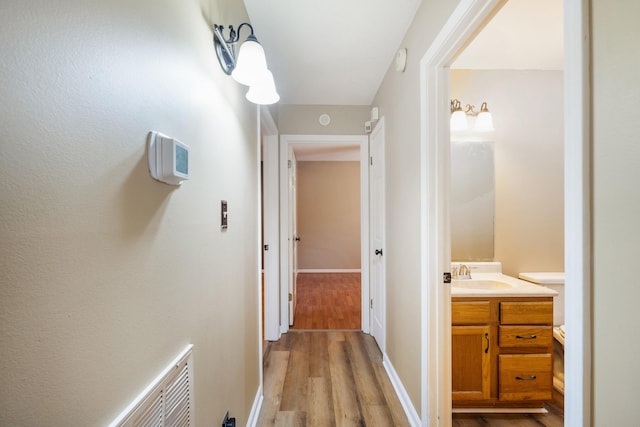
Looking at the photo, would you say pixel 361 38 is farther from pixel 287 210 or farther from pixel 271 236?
pixel 271 236

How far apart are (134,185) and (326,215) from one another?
5.25 meters

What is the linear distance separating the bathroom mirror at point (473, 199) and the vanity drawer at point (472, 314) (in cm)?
58

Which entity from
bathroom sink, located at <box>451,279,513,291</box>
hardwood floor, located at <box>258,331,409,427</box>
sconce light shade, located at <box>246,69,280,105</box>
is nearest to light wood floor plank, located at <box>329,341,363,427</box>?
hardwood floor, located at <box>258,331,409,427</box>

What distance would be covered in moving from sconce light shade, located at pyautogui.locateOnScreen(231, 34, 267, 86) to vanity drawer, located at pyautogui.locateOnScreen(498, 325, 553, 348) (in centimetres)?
202

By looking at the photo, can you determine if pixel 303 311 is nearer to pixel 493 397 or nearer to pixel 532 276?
pixel 493 397

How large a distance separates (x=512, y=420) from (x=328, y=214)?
4400 millimetres

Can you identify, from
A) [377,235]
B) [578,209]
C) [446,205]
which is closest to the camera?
[578,209]

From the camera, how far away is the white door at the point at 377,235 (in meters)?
2.53

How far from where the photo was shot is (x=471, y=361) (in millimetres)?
1738

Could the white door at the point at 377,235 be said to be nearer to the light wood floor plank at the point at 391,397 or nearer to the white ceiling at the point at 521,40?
the light wood floor plank at the point at 391,397

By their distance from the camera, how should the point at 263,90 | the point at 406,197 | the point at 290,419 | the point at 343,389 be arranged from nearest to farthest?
the point at 263,90 → the point at 290,419 → the point at 406,197 → the point at 343,389

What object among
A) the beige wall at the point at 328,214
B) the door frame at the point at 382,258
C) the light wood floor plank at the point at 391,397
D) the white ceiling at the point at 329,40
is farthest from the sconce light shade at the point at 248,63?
the beige wall at the point at 328,214

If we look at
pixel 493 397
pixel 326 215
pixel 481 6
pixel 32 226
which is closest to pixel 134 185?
pixel 32 226

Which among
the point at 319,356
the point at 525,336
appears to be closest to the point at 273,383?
the point at 319,356
